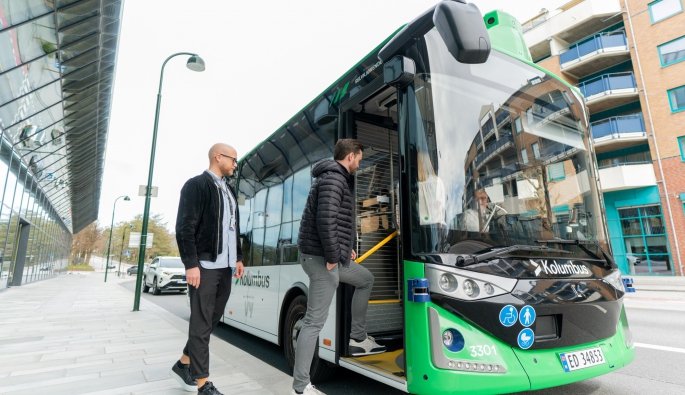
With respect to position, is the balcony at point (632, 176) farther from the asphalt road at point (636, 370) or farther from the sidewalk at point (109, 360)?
the sidewalk at point (109, 360)

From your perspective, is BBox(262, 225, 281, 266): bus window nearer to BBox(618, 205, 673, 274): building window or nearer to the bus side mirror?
the bus side mirror

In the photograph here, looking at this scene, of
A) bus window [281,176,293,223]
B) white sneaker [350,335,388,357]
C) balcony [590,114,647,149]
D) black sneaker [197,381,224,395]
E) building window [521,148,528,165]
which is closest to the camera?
black sneaker [197,381,224,395]

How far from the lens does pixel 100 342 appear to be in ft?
19.5

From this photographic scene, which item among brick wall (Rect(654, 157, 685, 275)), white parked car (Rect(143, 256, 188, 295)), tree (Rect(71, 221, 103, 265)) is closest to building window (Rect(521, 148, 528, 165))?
white parked car (Rect(143, 256, 188, 295))

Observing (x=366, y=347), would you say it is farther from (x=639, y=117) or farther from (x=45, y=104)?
(x=639, y=117)

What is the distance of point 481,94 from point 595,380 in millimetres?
3223

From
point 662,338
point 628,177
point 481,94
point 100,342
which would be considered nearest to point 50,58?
point 100,342

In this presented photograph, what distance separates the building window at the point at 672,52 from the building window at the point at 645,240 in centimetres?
788

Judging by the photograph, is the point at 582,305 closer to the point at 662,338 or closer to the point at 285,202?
the point at 285,202

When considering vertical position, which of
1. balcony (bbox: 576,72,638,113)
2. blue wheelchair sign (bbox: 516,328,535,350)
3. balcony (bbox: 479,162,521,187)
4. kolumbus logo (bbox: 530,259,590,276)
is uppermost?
balcony (bbox: 576,72,638,113)

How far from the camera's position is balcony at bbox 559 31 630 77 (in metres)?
22.3

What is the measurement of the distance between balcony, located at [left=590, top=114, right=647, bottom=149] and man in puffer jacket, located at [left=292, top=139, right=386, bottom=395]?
76.2 ft

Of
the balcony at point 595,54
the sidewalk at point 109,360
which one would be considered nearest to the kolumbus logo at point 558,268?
the sidewalk at point 109,360

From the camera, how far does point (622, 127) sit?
2144 cm
